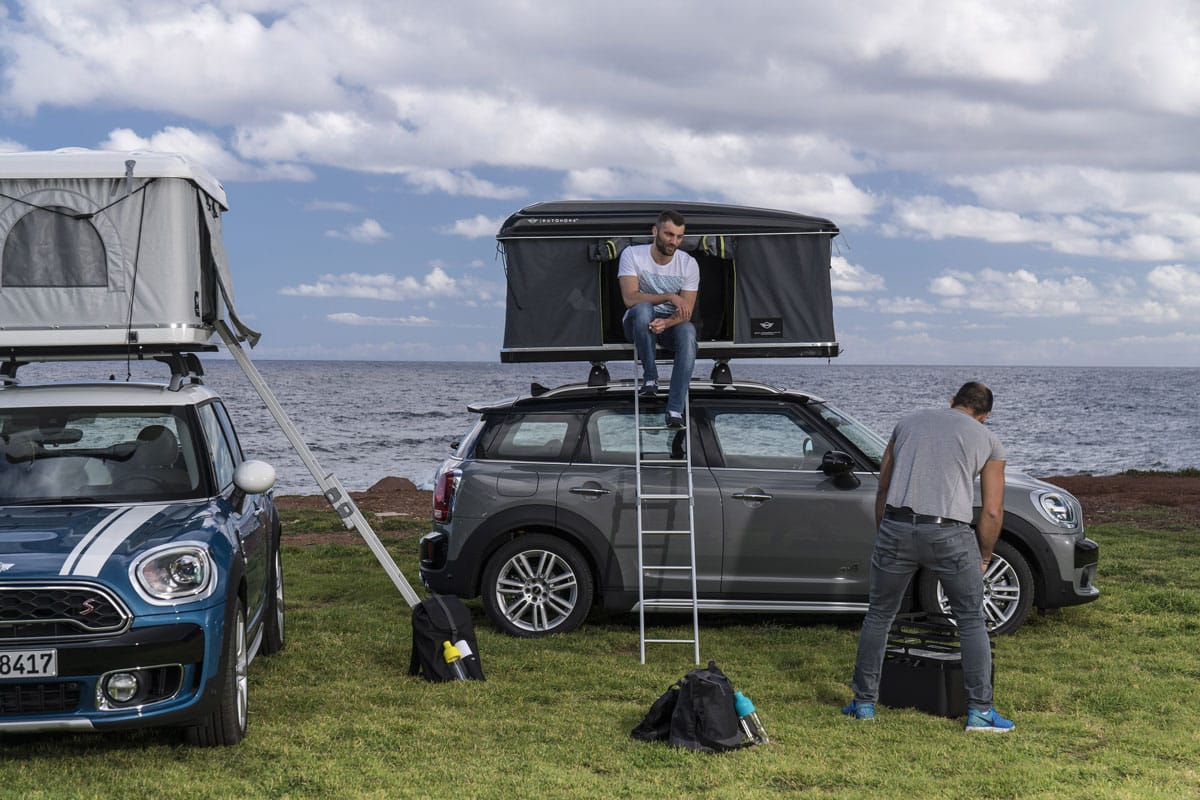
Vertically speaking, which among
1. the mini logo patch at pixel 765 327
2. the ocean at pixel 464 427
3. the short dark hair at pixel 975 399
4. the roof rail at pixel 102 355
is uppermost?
the mini logo patch at pixel 765 327

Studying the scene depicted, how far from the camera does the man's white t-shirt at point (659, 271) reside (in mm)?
8758

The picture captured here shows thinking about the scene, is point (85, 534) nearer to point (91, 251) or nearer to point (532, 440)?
point (91, 251)

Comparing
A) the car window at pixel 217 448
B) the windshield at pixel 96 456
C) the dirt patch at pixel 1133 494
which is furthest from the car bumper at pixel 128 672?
the dirt patch at pixel 1133 494

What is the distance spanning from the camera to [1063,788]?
5.43 metres

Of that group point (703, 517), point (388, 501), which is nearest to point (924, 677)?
point (703, 517)

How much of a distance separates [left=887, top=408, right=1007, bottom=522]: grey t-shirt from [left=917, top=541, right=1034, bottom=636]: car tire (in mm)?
2133

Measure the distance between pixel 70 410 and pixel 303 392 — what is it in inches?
3488

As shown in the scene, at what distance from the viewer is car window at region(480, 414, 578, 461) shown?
886 centimetres

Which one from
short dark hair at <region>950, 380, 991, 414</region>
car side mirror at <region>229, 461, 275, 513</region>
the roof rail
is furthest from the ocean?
short dark hair at <region>950, 380, 991, 414</region>

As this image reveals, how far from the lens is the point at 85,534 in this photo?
5.73 metres

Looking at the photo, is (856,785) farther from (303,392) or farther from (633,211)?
(303,392)

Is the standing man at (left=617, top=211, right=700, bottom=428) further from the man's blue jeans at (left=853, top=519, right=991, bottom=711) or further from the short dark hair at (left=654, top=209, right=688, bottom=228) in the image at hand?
the man's blue jeans at (left=853, top=519, right=991, bottom=711)

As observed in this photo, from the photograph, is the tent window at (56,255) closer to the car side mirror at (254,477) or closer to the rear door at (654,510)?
the car side mirror at (254,477)

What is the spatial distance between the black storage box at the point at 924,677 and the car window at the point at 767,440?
185cm
